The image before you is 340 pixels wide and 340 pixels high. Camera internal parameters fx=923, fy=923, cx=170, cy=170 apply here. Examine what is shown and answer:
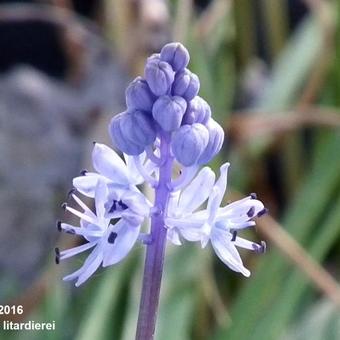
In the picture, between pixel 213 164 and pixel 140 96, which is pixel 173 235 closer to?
pixel 140 96

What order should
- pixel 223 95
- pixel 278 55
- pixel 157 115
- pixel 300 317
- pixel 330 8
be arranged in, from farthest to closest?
pixel 278 55
pixel 330 8
pixel 223 95
pixel 300 317
pixel 157 115

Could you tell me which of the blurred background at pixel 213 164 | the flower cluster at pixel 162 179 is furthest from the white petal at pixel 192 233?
the blurred background at pixel 213 164

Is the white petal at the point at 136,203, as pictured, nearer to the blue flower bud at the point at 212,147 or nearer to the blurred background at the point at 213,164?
the blue flower bud at the point at 212,147

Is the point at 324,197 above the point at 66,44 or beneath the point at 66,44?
beneath

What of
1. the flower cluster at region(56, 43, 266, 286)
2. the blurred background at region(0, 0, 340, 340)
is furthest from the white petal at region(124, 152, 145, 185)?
the blurred background at region(0, 0, 340, 340)

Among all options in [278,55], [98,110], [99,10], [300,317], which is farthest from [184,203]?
[99,10]

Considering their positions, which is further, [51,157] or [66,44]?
[66,44]

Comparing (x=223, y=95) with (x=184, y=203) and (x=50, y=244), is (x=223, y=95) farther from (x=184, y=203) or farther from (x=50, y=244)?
(x=184, y=203)
